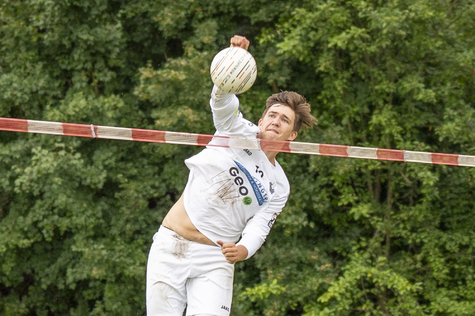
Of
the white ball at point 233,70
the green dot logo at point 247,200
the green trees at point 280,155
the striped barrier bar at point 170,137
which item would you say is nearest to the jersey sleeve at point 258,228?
the green dot logo at point 247,200

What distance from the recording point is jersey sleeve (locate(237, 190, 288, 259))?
2.98 meters

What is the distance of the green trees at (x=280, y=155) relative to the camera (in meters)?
6.47

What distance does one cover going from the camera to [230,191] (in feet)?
9.72

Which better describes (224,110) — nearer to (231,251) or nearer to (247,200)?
(247,200)

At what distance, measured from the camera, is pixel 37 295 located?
24.5 feet

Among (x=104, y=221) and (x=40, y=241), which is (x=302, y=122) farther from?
Result: (x=40, y=241)

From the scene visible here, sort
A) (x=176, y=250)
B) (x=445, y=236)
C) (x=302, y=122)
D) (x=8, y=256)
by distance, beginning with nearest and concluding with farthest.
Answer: (x=176, y=250), (x=302, y=122), (x=445, y=236), (x=8, y=256)

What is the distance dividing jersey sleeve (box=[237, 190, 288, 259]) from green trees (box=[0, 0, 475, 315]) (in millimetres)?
3212

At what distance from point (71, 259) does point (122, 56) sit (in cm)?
247

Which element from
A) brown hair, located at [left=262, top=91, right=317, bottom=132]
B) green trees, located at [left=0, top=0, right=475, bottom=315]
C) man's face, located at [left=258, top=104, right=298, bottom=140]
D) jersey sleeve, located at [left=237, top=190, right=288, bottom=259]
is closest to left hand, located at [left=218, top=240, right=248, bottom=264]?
jersey sleeve, located at [left=237, top=190, right=288, bottom=259]

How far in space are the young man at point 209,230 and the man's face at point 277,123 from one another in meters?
0.15

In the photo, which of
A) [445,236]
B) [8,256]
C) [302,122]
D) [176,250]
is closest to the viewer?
[176,250]

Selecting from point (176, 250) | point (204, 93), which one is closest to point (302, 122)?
point (176, 250)

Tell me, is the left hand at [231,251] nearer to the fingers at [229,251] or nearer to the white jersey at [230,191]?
the fingers at [229,251]
